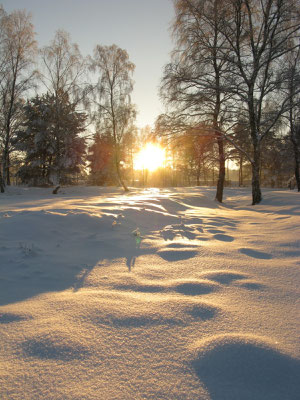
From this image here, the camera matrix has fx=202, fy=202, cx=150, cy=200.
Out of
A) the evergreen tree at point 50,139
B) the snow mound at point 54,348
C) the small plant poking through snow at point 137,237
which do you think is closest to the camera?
the snow mound at point 54,348

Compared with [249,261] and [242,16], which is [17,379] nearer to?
[249,261]

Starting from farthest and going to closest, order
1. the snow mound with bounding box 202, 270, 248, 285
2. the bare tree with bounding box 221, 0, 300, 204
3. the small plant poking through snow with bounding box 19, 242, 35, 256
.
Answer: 1. the bare tree with bounding box 221, 0, 300, 204
2. the small plant poking through snow with bounding box 19, 242, 35, 256
3. the snow mound with bounding box 202, 270, 248, 285

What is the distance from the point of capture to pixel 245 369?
0.97m

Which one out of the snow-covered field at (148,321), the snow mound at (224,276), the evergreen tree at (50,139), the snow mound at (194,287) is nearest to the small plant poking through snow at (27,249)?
the snow-covered field at (148,321)

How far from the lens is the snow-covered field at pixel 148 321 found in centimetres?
90

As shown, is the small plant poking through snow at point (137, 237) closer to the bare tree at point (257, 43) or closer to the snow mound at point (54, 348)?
the snow mound at point (54, 348)

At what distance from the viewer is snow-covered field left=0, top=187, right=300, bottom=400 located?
901mm

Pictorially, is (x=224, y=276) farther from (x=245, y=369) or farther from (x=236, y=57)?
(x=236, y=57)

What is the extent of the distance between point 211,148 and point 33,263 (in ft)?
30.5

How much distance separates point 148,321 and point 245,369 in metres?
0.58

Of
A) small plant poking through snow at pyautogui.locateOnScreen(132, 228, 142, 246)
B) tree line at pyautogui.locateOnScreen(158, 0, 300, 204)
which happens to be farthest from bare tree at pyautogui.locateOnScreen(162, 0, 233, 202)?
small plant poking through snow at pyautogui.locateOnScreen(132, 228, 142, 246)

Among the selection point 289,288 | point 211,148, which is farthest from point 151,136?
point 289,288

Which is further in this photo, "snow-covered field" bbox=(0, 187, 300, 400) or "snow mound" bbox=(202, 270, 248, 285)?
"snow mound" bbox=(202, 270, 248, 285)

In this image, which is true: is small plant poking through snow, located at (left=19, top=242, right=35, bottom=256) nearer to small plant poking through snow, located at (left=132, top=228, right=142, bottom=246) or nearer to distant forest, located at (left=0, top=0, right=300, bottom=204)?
small plant poking through snow, located at (left=132, top=228, right=142, bottom=246)
